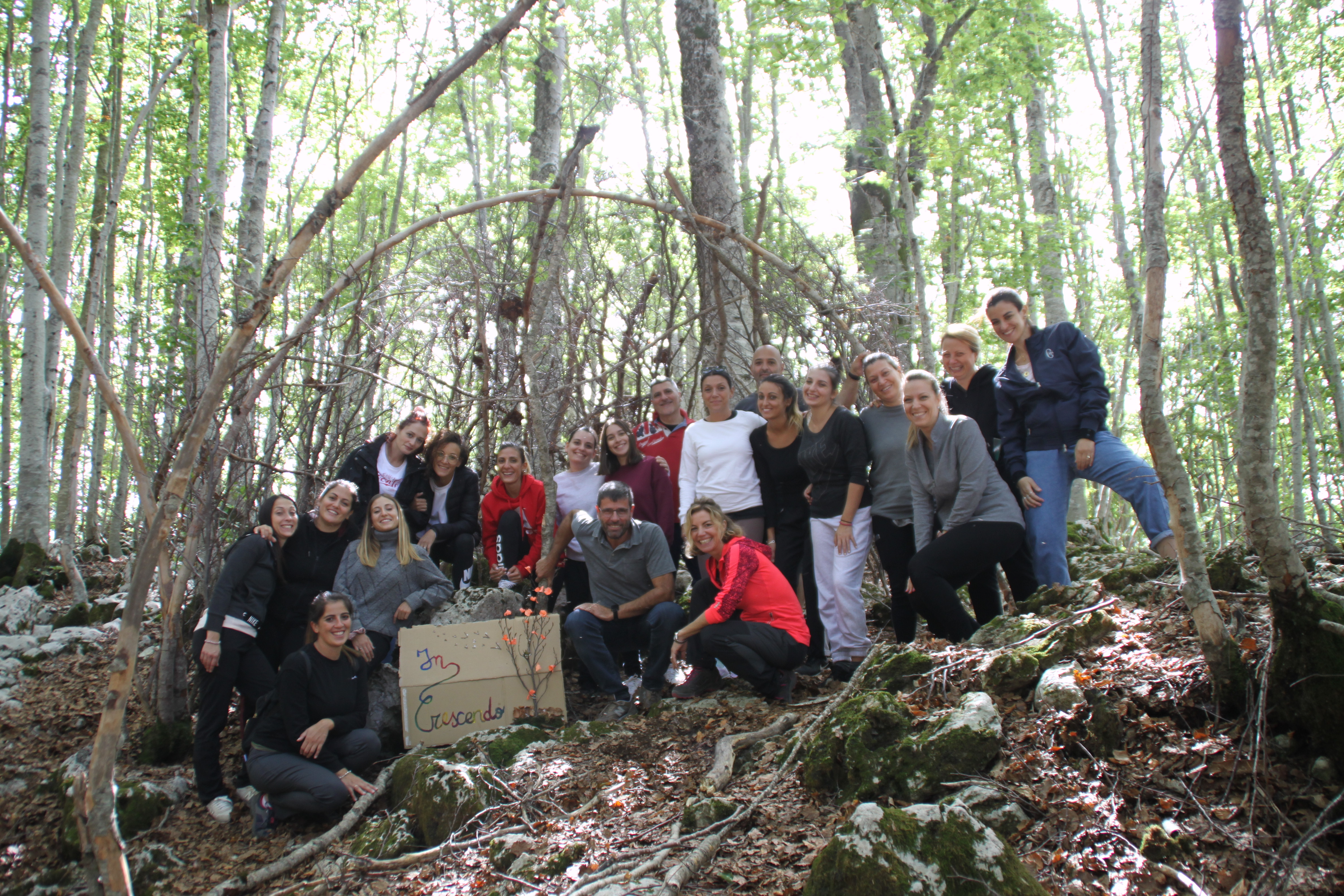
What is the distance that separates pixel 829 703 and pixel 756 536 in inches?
59.1

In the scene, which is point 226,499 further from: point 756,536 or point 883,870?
point 883,870

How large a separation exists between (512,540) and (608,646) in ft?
3.81

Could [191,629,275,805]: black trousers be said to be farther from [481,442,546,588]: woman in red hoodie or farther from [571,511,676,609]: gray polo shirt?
[571,511,676,609]: gray polo shirt

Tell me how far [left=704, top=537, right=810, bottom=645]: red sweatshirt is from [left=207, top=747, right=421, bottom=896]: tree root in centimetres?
180

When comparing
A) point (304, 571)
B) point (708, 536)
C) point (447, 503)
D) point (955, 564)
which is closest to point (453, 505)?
point (447, 503)

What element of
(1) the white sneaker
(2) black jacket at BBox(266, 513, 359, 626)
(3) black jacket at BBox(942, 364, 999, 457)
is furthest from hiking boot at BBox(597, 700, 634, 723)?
(3) black jacket at BBox(942, 364, 999, 457)

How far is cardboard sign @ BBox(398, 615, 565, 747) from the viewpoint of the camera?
4.38 meters

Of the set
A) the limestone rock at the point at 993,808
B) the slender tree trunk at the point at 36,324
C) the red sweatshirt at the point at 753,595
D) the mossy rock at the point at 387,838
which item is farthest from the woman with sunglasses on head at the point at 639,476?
the slender tree trunk at the point at 36,324

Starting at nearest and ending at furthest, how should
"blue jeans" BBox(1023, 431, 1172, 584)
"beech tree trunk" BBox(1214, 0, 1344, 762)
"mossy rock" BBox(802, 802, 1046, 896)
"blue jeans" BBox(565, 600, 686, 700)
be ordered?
"mossy rock" BBox(802, 802, 1046, 896), "beech tree trunk" BBox(1214, 0, 1344, 762), "blue jeans" BBox(1023, 431, 1172, 584), "blue jeans" BBox(565, 600, 686, 700)

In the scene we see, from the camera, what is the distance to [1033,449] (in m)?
3.91

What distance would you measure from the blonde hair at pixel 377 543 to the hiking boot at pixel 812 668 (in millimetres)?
2495

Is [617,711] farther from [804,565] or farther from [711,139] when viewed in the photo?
[711,139]

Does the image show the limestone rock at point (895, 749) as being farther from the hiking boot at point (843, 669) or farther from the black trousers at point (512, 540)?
the black trousers at point (512, 540)

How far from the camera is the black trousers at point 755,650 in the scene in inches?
165
